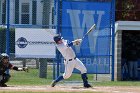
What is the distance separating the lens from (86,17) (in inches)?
906

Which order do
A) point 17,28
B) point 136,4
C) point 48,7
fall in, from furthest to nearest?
point 136,4 < point 48,7 < point 17,28

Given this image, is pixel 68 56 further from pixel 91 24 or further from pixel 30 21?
pixel 30 21

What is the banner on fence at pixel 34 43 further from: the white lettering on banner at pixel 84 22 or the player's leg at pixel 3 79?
the player's leg at pixel 3 79

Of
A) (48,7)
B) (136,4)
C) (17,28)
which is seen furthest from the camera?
(136,4)

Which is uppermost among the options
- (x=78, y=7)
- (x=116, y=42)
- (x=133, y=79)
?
(x=78, y=7)

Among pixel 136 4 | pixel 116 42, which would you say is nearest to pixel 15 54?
pixel 116 42

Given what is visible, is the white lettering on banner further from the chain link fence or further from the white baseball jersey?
the white baseball jersey

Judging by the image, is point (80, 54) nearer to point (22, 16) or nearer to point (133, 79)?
point (133, 79)

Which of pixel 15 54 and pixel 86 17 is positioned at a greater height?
pixel 86 17

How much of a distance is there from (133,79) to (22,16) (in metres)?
6.75

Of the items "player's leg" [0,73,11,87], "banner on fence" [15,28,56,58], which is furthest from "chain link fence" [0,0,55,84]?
"player's leg" [0,73,11,87]

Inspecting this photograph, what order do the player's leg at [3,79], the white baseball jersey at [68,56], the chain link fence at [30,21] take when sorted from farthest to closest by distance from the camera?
1. the chain link fence at [30,21]
2. the player's leg at [3,79]
3. the white baseball jersey at [68,56]

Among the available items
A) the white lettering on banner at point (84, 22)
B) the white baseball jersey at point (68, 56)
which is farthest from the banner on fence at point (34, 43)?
the white baseball jersey at point (68, 56)

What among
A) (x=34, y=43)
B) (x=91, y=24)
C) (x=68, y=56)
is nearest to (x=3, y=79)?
(x=68, y=56)
